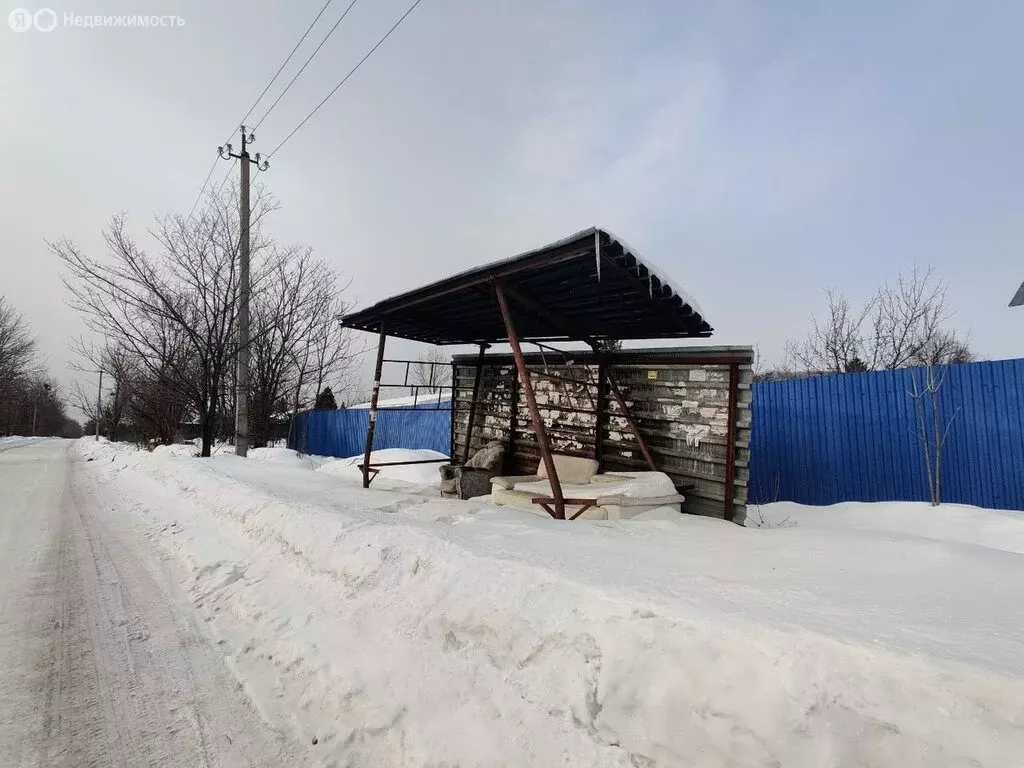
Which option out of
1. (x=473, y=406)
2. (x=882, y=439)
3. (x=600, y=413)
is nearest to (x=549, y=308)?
(x=600, y=413)

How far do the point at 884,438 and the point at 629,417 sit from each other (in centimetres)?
494

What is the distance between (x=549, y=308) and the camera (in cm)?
655

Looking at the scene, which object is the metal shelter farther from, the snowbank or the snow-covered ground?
the snowbank

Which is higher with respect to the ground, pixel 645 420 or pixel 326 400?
pixel 326 400

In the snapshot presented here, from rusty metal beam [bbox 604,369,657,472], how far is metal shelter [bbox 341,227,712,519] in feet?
0.06

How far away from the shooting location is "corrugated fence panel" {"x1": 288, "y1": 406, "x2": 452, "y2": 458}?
16.3 meters

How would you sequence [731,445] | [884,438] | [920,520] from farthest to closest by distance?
[884,438] → [920,520] → [731,445]

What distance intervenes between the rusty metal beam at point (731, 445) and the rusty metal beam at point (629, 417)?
0.89 m

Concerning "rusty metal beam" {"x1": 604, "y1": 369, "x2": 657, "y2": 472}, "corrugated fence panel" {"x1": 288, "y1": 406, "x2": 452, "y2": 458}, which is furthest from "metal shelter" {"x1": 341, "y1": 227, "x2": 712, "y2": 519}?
"corrugated fence panel" {"x1": 288, "y1": 406, "x2": 452, "y2": 458}

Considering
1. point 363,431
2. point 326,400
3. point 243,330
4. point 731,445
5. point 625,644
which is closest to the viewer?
point 625,644

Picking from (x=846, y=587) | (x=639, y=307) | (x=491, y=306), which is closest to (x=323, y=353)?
(x=491, y=306)

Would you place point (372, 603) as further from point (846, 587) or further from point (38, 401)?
point (38, 401)

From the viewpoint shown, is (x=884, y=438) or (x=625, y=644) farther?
(x=884, y=438)

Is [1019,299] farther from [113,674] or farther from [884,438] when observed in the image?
[113,674]
